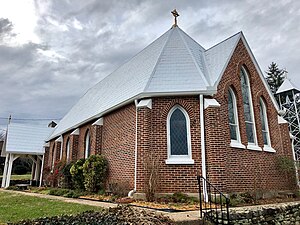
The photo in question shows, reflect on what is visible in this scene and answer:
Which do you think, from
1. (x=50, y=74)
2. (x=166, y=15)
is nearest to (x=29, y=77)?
(x=50, y=74)

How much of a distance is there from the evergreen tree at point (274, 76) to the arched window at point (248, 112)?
38852mm

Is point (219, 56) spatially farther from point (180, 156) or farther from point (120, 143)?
point (120, 143)

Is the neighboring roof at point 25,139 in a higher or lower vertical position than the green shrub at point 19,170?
higher

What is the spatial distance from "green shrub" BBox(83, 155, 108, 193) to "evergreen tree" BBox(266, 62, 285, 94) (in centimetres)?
4394

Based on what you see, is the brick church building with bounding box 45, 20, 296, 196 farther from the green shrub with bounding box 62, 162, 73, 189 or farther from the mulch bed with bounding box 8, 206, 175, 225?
the mulch bed with bounding box 8, 206, 175, 225

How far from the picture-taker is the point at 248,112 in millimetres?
13383

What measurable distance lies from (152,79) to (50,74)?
1580cm

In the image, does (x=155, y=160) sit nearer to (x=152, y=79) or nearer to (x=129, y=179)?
(x=129, y=179)

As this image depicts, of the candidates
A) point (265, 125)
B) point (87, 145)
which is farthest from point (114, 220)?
point (87, 145)

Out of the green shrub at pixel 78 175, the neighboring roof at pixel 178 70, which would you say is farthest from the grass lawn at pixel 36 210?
the neighboring roof at pixel 178 70

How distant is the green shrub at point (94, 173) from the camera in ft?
44.0

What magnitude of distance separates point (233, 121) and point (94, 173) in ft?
25.1

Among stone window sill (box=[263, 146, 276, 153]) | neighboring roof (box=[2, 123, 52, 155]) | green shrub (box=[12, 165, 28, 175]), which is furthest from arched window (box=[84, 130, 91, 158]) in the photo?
green shrub (box=[12, 165, 28, 175])

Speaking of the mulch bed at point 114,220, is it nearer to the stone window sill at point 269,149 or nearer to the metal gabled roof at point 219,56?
the metal gabled roof at point 219,56
